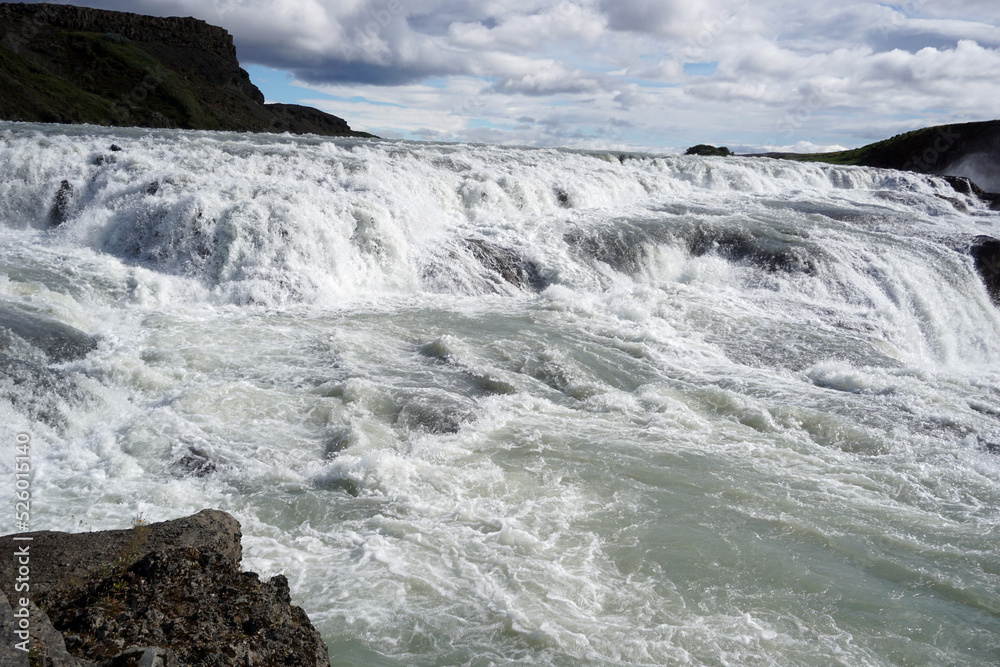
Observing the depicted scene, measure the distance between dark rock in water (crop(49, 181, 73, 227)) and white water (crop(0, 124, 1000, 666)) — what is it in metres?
0.13

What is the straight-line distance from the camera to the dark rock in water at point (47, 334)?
28.4 feet

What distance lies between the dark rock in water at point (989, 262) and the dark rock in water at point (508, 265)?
41.6 ft

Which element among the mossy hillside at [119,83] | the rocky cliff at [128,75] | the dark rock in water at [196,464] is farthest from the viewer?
the mossy hillside at [119,83]

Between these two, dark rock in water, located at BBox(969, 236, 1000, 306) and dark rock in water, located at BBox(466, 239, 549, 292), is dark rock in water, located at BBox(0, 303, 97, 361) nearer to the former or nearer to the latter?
dark rock in water, located at BBox(466, 239, 549, 292)

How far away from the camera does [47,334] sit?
8961 millimetres

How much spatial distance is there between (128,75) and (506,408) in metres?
87.4

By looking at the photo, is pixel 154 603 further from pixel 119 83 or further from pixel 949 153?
pixel 119 83

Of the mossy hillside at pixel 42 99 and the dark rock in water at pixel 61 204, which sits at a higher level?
the mossy hillside at pixel 42 99

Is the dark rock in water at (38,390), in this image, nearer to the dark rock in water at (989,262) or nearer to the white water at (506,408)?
the white water at (506,408)

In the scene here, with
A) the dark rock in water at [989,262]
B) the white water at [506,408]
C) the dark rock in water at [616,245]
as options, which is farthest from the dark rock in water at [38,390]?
the dark rock in water at [989,262]

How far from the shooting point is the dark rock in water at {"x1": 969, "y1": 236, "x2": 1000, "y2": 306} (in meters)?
→ 18.6

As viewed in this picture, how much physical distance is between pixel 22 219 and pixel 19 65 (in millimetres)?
56888

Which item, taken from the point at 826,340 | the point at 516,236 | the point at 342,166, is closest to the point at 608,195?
the point at 516,236

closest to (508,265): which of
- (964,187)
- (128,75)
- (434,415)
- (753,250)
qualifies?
(753,250)
